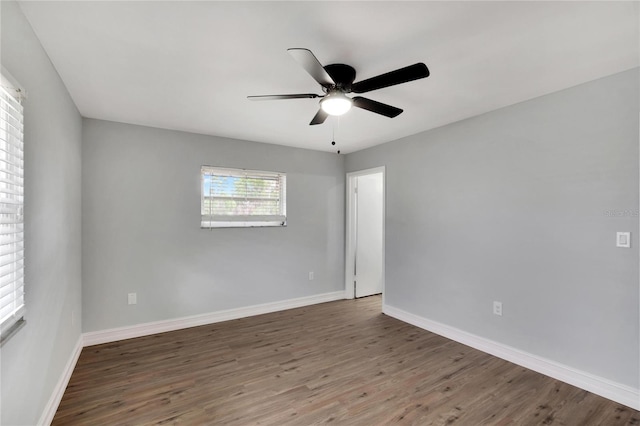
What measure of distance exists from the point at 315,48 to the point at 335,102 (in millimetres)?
339

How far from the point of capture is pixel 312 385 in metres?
2.37

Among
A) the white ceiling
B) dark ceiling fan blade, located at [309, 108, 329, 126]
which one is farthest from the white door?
dark ceiling fan blade, located at [309, 108, 329, 126]

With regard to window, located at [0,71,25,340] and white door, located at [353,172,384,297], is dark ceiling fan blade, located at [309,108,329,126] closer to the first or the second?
window, located at [0,71,25,340]

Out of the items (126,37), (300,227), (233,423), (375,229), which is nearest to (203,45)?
(126,37)

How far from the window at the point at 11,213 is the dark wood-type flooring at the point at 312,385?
Answer: 108 cm

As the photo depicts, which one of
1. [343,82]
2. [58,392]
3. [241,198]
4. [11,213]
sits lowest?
[58,392]

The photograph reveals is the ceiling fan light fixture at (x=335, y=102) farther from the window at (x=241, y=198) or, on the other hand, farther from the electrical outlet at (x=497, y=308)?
the electrical outlet at (x=497, y=308)

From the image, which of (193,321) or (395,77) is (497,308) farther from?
(193,321)

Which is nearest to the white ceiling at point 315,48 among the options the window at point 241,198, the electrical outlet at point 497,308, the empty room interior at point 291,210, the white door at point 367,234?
the empty room interior at point 291,210

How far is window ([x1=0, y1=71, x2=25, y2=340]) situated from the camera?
132 centimetres

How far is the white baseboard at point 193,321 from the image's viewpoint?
10.3 feet

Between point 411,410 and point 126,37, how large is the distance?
9.82ft

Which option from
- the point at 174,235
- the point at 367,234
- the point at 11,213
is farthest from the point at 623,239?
the point at 174,235

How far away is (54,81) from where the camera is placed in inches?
81.5
